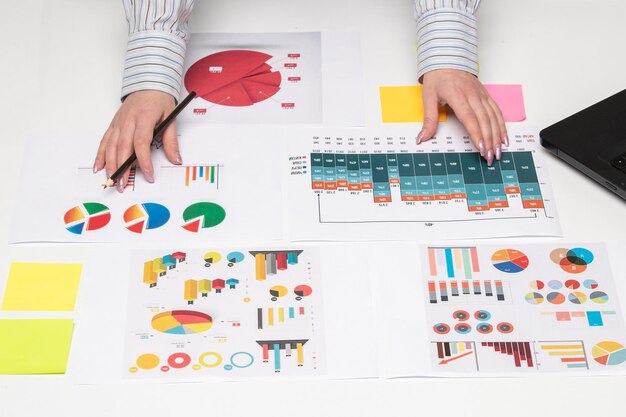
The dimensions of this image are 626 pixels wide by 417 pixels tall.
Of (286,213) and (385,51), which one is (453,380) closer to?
(286,213)

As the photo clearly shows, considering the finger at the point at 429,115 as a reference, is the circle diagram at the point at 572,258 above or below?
below

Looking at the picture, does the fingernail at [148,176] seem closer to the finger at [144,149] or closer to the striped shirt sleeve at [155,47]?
the finger at [144,149]

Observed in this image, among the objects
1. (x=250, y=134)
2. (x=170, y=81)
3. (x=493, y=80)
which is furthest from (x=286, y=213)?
(x=493, y=80)

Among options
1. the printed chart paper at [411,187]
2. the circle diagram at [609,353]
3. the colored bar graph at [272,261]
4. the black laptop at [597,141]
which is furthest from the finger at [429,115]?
the circle diagram at [609,353]

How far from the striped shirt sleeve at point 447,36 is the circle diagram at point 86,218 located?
50 cm

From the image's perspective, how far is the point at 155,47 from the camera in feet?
3.43

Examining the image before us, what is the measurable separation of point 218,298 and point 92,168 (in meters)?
0.27

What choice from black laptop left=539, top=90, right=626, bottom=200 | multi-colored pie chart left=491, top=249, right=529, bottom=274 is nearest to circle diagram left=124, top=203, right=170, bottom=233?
multi-colored pie chart left=491, top=249, right=529, bottom=274

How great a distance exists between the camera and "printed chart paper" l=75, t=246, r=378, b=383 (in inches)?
31.4

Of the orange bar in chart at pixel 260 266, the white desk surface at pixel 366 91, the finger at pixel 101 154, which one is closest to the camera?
the white desk surface at pixel 366 91

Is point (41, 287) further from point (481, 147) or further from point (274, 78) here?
point (481, 147)

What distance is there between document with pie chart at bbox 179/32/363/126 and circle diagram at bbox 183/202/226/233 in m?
0.16

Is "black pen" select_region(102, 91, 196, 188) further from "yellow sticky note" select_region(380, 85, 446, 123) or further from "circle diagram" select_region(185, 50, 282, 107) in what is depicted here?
"yellow sticky note" select_region(380, 85, 446, 123)

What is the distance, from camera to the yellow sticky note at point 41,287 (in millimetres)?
848
